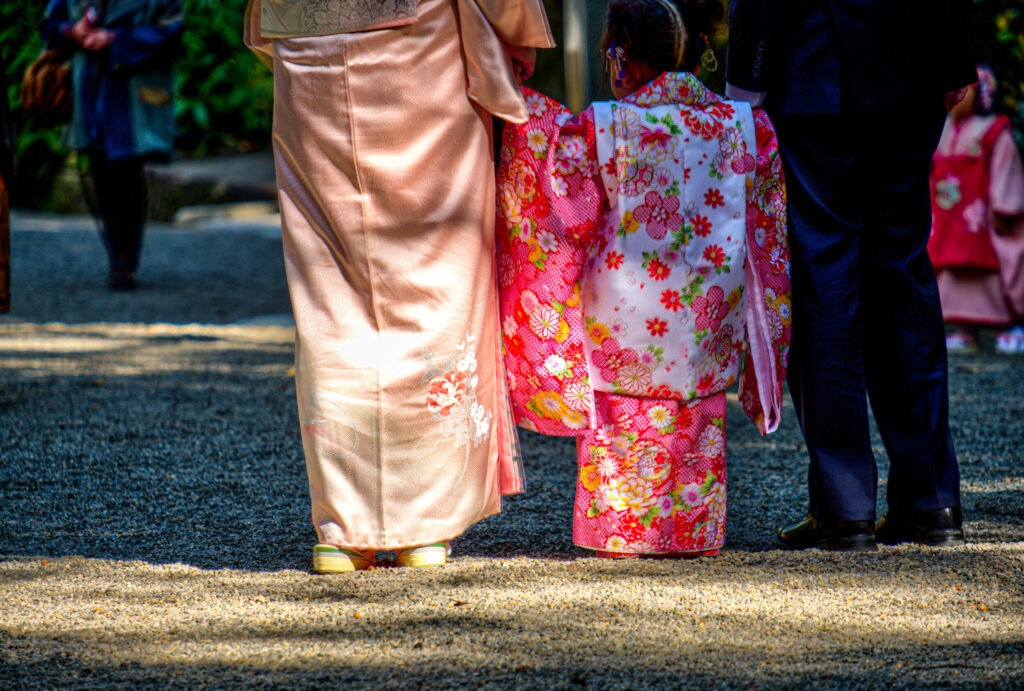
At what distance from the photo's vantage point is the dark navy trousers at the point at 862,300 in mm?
2697

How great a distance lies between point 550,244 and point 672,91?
17.6 inches

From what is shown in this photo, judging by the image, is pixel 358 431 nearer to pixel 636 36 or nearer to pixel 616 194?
pixel 616 194

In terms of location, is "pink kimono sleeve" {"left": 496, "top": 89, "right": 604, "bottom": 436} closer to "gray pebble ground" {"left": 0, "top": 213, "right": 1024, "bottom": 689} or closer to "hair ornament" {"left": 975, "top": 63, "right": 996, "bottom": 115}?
"gray pebble ground" {"left": 0, "top": 213, "right": 1024, "bottom": 689}

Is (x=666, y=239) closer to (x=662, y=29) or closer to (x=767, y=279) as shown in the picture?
(x=767, y=279)

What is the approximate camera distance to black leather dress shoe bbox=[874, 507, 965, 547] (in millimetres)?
2770

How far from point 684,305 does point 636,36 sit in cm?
63

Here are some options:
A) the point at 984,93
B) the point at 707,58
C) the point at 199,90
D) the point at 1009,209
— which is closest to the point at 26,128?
the point at 199,90

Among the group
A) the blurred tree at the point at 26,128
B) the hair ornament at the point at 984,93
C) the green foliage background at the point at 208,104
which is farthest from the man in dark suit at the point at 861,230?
the green foliage background at the point at 208,104

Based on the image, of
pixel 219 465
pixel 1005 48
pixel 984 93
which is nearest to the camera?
pixel 219 465

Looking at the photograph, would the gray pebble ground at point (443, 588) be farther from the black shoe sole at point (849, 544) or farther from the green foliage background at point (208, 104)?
the green foliage background at point (208, 104)

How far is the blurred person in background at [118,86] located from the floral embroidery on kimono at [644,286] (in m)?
4.44

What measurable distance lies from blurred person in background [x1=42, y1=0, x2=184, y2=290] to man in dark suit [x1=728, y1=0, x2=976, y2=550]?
4624 millimetres

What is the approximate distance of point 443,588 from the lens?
2.44 metres

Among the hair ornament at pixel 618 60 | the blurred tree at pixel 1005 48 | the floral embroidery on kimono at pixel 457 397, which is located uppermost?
the blurred tree at pixel 1005 48
